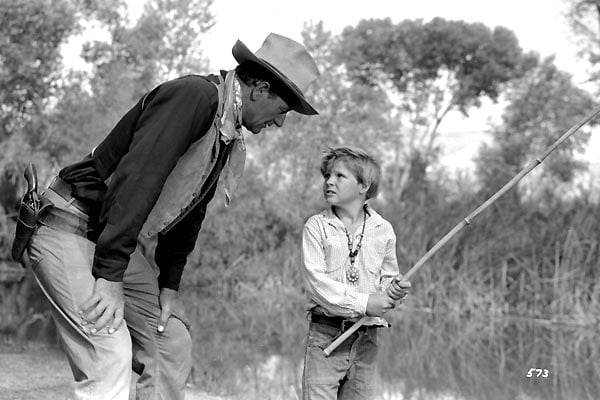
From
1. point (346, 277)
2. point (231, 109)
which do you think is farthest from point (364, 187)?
point (231, 109)

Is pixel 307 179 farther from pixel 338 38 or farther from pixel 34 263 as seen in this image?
pixel 34 263

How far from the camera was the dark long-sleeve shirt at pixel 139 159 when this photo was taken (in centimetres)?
238

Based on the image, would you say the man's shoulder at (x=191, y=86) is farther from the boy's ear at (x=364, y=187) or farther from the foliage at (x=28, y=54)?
the foliage at (x=28, y=54)

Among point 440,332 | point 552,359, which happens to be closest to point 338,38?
point 440,332

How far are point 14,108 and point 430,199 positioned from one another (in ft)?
22.3

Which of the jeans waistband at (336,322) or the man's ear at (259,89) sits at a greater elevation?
the man's ear at (259,89)

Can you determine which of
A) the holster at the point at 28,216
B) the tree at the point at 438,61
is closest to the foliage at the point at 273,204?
the holster at the point at 28,216

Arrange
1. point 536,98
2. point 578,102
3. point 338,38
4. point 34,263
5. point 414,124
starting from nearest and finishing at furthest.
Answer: point 34,263
point 338,38
point 578,102
point 536,98
point 414,124

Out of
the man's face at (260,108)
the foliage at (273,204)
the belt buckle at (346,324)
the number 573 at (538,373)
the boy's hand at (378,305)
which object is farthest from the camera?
the foliage at (273,204)

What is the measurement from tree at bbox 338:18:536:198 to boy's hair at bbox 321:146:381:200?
29.3 m

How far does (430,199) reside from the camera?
11734 millimetres

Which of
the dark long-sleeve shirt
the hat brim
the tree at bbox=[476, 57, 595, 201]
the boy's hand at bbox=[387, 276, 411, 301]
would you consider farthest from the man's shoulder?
the tree at bbox=[476, 57, 595, 201]

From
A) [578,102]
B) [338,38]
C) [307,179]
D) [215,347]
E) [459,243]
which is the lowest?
[215,347]

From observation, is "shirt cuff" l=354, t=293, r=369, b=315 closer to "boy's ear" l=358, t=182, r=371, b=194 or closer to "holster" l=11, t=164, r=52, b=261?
"boy's ear" l=358, t=182, r=371, b=194
